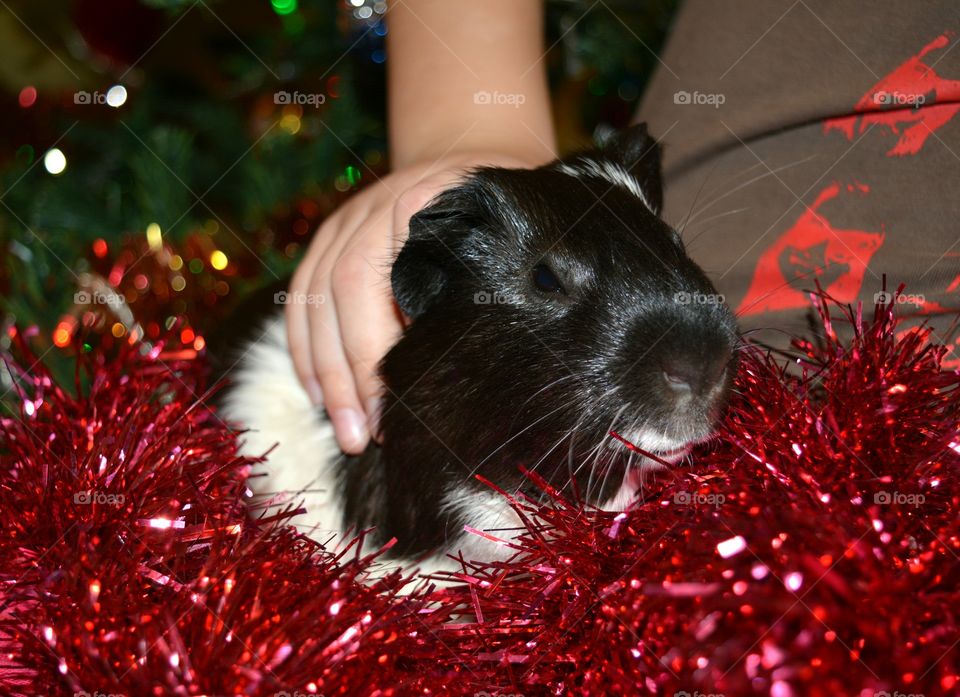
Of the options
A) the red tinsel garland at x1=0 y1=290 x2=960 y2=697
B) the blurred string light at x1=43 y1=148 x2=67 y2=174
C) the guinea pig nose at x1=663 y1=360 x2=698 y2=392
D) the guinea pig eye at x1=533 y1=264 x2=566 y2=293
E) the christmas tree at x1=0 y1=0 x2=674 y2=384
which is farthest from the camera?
the blurred string light at x1=43 y1=148 x2=67 y2=174

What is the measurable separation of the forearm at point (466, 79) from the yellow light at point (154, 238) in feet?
2.33

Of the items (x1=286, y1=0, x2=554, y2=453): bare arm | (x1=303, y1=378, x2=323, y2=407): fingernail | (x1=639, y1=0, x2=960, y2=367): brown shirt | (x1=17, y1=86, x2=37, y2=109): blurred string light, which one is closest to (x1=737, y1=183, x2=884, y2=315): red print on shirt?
(x1=639, y1=0, x2=960, y2=367): brown shirt

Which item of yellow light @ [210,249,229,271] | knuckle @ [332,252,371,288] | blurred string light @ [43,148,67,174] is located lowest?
yellow light @ [210,249,229,271]

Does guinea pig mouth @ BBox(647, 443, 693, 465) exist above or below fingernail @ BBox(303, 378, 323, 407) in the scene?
above

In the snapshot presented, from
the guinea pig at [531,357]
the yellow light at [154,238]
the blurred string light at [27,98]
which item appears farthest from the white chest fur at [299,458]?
the blurred string light at [27,98]

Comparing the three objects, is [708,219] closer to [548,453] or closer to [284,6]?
[548,453]

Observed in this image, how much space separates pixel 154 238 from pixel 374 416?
3.43 ft

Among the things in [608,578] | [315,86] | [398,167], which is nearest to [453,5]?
[398,167]

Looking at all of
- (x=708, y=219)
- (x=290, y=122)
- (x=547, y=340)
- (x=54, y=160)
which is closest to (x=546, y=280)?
(x=547, y=340)

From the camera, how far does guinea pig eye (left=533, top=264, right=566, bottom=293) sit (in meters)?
1.01

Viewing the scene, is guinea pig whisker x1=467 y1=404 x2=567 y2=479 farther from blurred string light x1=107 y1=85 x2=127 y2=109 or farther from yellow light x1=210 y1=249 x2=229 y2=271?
blurred string light x1=107 y1=85 x2=127 y2=109

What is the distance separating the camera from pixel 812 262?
1.19 metres

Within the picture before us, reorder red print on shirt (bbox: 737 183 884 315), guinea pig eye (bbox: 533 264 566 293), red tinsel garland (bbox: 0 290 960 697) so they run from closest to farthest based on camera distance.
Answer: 1. red tinsel garland (bbox: 0 290 960 697)
2. guinea pig eye (bbox: 533 264 566 293)
3. red print on shirt (bbox: 737 183 884 315)

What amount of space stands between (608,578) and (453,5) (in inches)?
46.7
